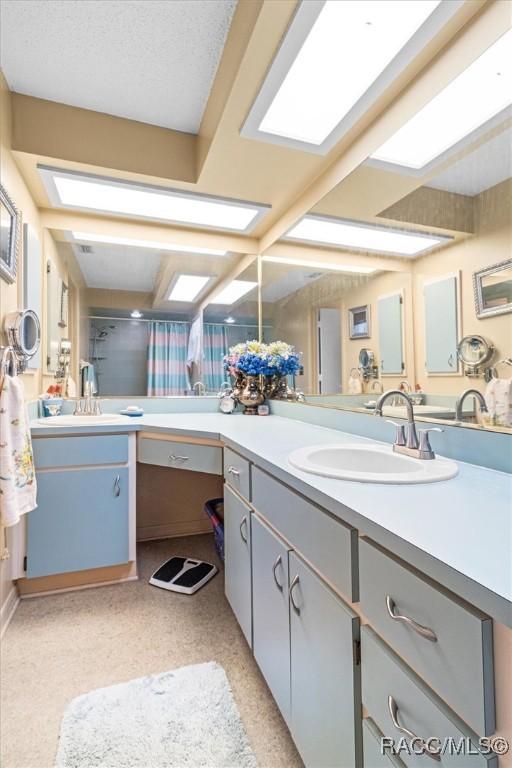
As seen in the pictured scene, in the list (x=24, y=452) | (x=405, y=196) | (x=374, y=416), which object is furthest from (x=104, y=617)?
(x=405, y=196)

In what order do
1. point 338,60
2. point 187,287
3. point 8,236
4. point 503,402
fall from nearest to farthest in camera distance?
point 503,402
point 338,60
point 8,236
point 187,287

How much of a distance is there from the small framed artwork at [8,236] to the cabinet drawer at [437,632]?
1.82 meters

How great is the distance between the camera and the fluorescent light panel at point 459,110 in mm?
1046

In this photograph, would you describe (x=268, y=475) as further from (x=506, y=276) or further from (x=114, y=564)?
(x=114, y=564)

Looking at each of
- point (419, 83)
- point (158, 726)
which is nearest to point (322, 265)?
point (419, 83)

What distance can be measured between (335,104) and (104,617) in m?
2.50

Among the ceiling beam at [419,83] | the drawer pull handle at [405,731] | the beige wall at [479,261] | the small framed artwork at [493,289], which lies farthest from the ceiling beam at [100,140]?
the drawer pull handle at [405,731]

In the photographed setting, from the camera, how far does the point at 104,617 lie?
1.71 m

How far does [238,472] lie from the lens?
1.42 m

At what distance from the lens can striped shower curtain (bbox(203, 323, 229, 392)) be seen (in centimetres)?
265

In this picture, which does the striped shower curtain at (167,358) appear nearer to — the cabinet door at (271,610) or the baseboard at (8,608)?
the baseboard at (8,608)

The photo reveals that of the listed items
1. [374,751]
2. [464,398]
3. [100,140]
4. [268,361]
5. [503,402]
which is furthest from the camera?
[268,361]

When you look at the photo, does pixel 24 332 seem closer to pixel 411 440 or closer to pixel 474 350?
pixel 411 440

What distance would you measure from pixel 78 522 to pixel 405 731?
69.0 inches
